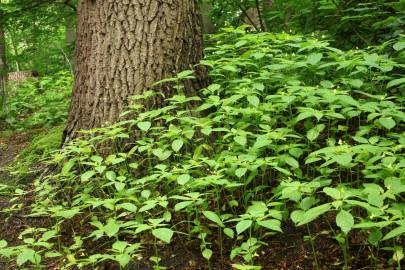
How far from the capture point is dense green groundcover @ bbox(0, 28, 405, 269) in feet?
8.33

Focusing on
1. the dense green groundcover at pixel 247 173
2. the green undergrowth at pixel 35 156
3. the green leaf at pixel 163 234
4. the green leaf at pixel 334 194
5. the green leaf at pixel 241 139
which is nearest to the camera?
the green leaf at pixel 334 194

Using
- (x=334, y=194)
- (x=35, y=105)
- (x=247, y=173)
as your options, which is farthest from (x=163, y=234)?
(x=35, y=105)

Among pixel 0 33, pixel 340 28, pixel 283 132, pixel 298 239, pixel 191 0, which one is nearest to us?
pixel 298 239

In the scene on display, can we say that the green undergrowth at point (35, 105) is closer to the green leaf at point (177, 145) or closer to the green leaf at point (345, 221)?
the green leaf at point (177, 145)

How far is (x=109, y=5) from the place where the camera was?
13.4 feet

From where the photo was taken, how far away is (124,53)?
4035 mm

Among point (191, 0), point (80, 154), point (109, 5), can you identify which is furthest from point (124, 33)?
point (80, 154)

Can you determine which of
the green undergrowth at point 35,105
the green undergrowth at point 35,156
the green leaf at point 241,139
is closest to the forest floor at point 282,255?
the green leaf at point 241,139

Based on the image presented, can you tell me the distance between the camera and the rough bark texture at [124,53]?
401 cm

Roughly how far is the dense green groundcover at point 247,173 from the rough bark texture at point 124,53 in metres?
0.22

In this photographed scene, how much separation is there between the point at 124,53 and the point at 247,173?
1711 mm

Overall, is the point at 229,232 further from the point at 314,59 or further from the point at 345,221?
the point at 314,59

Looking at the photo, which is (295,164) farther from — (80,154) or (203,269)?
(80,154)

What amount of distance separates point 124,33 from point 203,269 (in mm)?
2351
